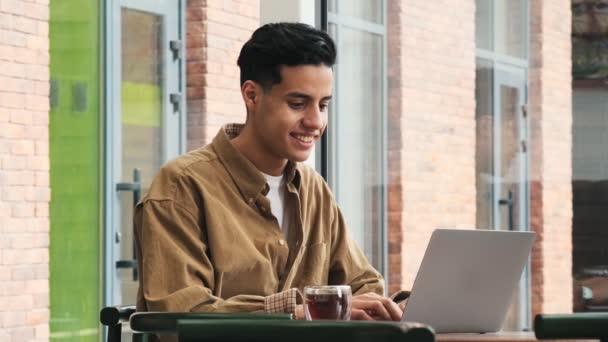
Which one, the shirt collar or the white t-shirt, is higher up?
the shirt collar

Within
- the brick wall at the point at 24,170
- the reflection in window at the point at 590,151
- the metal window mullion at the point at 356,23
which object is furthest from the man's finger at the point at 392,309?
the metal window mullion at the point at 356,23

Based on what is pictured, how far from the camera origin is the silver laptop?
7.51 ft

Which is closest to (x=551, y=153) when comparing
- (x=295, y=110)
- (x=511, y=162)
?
(x=511, y=162)

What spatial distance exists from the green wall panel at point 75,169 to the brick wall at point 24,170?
0.05m

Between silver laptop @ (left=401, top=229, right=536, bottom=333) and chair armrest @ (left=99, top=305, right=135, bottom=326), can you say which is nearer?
silver laptop @ (left=401, top=229, right=536, bottom=333)

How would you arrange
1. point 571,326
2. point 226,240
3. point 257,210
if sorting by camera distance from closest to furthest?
point 571,326
point 226,240
point 257,210

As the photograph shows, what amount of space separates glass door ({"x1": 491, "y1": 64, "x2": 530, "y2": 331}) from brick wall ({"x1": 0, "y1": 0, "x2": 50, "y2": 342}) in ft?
6.81

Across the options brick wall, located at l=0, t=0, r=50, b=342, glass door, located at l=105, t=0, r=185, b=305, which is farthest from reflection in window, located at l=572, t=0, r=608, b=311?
brick wall, located at l=0, t=0, r=50, b=342

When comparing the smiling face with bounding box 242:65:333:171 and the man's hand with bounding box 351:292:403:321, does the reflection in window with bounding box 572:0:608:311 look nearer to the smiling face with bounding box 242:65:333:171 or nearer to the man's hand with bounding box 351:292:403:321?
the smiling face with bounding box 242:65:333:171

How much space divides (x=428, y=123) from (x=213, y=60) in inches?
41.2

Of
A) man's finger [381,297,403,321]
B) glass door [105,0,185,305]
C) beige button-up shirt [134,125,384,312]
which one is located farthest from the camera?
glass door [105,0,185,305]

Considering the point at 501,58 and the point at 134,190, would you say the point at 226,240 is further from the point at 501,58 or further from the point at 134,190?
the point at 501,58

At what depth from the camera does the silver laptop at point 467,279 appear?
7.51 feet

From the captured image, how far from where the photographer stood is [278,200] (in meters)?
2.74
